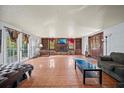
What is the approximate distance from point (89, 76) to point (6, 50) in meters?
3.55

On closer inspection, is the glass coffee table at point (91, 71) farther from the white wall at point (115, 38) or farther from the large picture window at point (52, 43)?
the large picture window at point (52, 43)

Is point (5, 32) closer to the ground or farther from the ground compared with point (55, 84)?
farther from the ground

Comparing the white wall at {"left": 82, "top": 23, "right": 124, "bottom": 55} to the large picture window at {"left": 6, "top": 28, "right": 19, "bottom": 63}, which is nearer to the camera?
the white wall at {"left": 82, "top": 23, "right": 124, "bottom": 55}

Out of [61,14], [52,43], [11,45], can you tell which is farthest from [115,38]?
[52,43]

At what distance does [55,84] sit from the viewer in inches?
153

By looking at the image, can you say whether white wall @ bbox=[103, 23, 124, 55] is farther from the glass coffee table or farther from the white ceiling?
the glass coffee table

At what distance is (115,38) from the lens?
255 inches

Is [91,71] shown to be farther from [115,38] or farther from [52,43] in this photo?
[52,43]

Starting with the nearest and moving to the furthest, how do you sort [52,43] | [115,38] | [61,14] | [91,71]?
[61,14] → [91,71] → [115,38] → [52,43]

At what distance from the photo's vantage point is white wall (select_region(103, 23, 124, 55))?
19.2ft

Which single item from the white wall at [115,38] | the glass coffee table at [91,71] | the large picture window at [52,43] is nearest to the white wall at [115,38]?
the white wall at [115,38]

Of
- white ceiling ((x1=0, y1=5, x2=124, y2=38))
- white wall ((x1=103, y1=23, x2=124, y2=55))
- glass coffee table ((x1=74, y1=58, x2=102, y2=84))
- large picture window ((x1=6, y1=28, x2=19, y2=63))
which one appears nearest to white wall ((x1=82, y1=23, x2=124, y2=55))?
white wall ((x1=103, y1=23, x2=124, y2=55))
